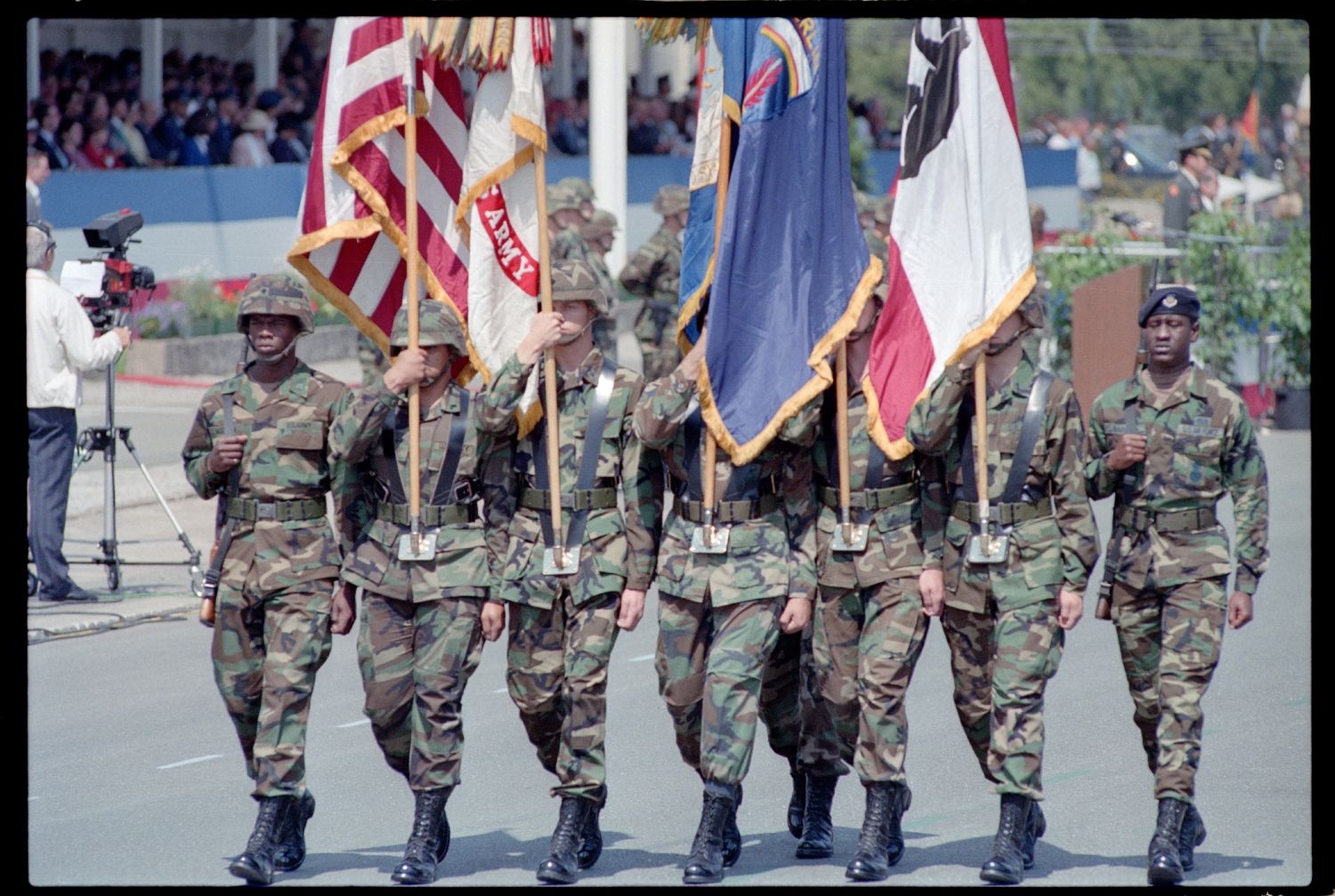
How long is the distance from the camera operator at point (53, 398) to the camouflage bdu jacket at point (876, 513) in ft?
19.7

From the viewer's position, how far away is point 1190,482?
8.18 m

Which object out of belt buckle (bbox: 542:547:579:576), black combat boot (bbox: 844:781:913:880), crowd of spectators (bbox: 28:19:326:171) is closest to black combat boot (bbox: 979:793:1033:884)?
black combat boot (bbox: 844:781:913:880)

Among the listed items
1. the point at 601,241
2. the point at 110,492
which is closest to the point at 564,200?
the point at 601,241

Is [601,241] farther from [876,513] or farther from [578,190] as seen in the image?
[876,513]

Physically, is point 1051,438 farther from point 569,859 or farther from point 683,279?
point 569,859

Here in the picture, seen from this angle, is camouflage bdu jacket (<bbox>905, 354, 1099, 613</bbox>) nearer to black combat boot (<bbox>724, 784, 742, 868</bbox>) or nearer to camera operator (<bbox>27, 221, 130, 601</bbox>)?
black combat boot (<bbox>724, 784, 742, 868</bbox>)

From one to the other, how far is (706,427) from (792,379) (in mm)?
420

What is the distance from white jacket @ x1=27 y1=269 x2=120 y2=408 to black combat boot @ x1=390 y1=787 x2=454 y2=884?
19.2ft

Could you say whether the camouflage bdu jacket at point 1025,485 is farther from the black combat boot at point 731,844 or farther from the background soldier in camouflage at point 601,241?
the background soldier in camouflage at point 601,241

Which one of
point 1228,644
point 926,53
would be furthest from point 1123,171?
point 926,53

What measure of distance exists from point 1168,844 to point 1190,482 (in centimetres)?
142

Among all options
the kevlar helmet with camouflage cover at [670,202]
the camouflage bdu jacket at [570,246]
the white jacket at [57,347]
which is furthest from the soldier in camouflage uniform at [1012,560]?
the kevlar helmet with camouflage cover at [670,202]

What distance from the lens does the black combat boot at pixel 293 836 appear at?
8.02 m
